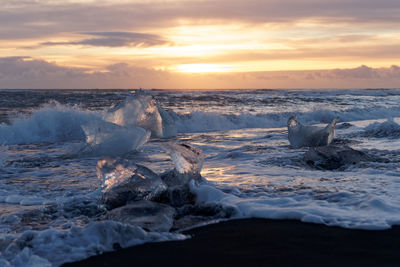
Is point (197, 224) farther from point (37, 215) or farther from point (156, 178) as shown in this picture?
point (37, 215)

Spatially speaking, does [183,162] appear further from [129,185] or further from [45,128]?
[45,128]

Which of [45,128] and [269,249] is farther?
[45,128]

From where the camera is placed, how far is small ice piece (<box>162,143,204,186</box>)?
402 centimetres

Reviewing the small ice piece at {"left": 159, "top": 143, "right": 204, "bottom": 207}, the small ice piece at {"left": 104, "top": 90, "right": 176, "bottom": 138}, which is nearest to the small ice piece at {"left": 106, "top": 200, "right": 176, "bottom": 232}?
the small ice piece at {"left": 159, "top": 143, "right": 204, "bottom": 207}

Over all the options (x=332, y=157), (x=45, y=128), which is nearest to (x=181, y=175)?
(x=332, y=157)

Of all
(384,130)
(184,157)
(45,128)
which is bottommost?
(45,128)

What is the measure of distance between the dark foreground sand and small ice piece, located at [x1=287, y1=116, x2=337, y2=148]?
14.0ft

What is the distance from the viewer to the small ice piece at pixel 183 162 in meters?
4.02

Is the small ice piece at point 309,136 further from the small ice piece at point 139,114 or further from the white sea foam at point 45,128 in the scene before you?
the white sea foam at point 45,128

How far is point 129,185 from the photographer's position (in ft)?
12.2

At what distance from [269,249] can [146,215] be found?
1.08 m

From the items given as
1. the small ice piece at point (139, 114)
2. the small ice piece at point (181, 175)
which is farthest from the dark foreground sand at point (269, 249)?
the small ice piece at point (139, 114)

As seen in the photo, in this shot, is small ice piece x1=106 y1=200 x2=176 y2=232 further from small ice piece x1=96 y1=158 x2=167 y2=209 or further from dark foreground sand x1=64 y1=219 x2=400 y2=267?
dark foreground sand x1=64 y1=219 x2=400 y2=267

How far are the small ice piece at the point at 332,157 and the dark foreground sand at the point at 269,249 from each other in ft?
7.70
